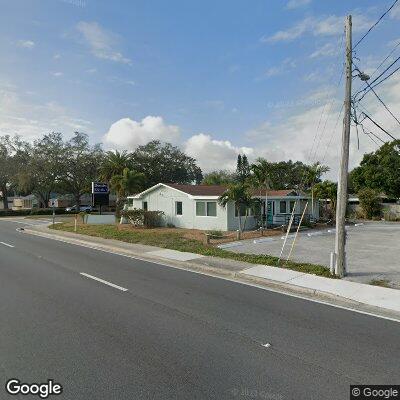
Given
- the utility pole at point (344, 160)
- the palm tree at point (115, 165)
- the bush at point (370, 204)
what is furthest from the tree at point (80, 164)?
the utility pole at point (344, 160)

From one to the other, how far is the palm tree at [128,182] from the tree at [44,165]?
23074 millimetres

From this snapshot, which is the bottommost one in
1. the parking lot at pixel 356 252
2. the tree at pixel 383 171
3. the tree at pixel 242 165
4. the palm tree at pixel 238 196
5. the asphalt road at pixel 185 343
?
the asphalt road at pixel 185 343

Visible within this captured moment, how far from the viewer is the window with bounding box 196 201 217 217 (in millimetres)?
26438

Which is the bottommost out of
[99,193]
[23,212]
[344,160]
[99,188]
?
[23,212]

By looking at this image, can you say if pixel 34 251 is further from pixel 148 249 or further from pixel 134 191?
pixel 134 191

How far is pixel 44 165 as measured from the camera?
181 ft

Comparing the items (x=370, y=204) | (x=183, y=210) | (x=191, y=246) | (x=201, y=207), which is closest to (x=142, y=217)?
(x=183, y=210)

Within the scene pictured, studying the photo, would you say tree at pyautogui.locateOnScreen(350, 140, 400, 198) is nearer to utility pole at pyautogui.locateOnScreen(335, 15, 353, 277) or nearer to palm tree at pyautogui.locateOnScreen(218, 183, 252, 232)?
palm tree at pyautogui.locateOnScreen(218, 183, 252, 232)

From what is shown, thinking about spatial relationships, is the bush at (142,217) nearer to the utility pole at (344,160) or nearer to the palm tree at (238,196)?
the palm tree at (238,196)

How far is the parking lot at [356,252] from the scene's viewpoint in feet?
38.3

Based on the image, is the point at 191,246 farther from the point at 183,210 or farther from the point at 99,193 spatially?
the point at 99,193

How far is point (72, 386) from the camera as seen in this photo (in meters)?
4.42

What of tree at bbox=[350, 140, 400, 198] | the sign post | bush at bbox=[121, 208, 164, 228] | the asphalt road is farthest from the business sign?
tree at bbox=[350, 140, 400, 198]

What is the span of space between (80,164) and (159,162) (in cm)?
1284
